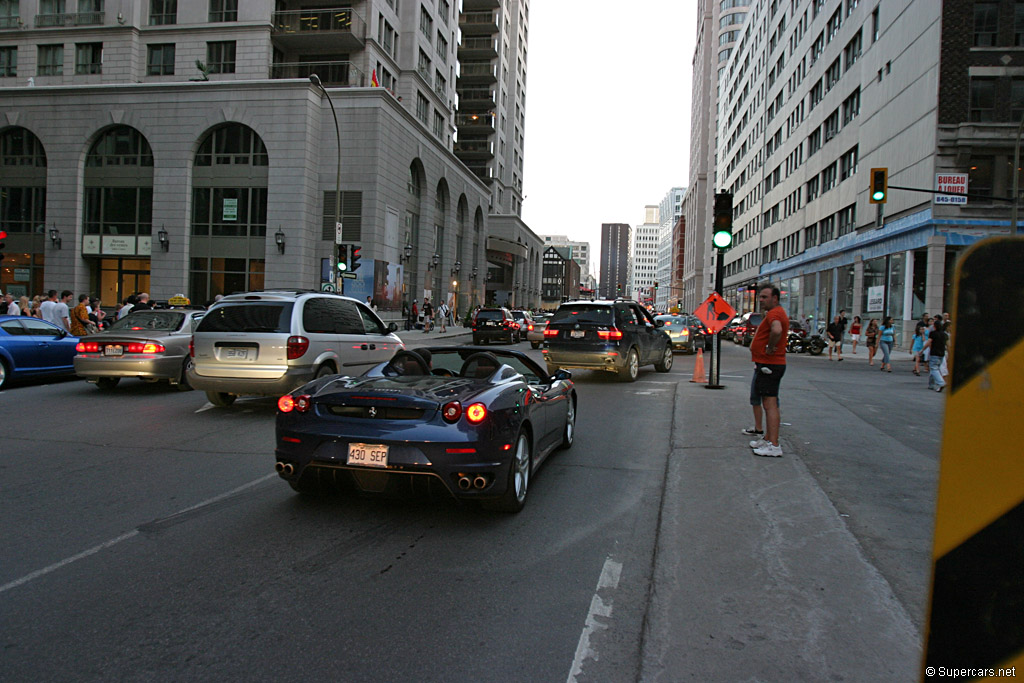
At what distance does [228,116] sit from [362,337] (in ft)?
96.1

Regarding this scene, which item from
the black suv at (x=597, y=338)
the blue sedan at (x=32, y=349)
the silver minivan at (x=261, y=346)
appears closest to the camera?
the silver minivan at (x=261, y=346)

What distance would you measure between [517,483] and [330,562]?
62.1 inches

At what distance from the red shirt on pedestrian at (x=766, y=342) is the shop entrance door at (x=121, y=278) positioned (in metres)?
37.2

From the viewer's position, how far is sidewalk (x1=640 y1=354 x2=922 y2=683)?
2.94 m

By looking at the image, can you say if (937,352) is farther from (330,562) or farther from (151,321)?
(151,321)

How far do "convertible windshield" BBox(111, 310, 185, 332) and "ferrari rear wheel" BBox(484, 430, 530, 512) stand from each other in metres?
8.95

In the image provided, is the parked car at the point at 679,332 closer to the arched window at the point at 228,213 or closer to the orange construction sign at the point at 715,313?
the orange construction sign at the point at 715,313

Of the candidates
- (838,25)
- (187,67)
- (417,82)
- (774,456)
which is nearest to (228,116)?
(187,67)

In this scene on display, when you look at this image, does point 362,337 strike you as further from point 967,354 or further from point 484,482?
point 967,354

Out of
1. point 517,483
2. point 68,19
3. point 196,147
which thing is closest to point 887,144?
point 196,147

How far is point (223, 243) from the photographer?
3569 cm

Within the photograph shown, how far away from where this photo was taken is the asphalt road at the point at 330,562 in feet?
9.66

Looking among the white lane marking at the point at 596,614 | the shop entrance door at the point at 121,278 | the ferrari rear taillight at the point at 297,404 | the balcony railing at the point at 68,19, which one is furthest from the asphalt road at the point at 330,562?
the balcony railing at the point at 68,19

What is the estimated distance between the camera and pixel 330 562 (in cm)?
407
